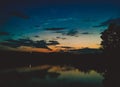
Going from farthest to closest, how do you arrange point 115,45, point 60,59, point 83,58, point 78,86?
point 60,59, point 83,58, point 115,45, point 78,86

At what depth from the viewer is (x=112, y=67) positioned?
36031mm

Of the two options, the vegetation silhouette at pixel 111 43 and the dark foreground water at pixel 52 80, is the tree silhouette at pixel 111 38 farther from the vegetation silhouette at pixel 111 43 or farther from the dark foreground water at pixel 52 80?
the dark foreground water at pixel 52 80

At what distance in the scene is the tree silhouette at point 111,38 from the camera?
37.4 metres

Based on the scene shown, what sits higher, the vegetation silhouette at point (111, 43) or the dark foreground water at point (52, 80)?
the vegetation silhouette at point (111, 43)

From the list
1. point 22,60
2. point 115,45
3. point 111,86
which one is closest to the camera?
point 111,86

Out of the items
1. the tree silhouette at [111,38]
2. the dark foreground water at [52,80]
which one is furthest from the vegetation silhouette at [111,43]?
the dark foreground water at [52,80]

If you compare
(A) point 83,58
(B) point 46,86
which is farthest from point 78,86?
(A) point 83,58

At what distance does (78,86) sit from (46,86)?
224 cm

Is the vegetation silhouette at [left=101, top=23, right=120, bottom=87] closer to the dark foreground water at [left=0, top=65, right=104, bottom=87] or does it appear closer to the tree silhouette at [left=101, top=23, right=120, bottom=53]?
the tree silhouette at [left=101, top=23, right=120, bottom=53]

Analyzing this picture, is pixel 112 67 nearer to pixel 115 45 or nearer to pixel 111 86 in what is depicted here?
pixel 115 45

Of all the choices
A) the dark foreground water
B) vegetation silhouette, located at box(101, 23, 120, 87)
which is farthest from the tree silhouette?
the dark foreground water

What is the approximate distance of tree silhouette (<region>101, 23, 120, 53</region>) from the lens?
37.4 meters

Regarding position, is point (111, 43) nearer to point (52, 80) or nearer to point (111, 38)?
point (111, 38)

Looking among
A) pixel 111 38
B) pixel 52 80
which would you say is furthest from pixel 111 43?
pixel 52 80
